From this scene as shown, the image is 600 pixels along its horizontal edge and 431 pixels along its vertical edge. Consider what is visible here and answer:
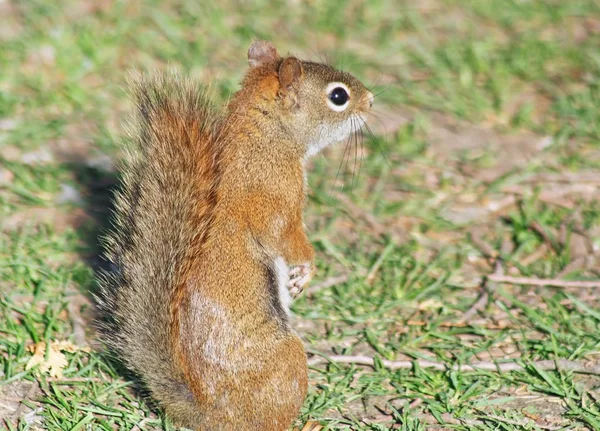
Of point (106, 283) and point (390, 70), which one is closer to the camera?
point (106, 283)

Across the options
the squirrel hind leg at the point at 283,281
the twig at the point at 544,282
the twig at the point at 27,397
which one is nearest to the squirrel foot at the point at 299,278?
the squirrel hind leg at the point at 283,281

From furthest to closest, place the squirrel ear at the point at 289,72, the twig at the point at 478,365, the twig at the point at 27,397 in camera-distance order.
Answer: the twig at the point at 478,365 < the squirrel ear at the point at 289,72 < the twig at the point at 27,397

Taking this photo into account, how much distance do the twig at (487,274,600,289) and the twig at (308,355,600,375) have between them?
0.50 m

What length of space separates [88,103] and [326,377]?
2224mm

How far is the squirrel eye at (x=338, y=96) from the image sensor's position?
3275 millimetres

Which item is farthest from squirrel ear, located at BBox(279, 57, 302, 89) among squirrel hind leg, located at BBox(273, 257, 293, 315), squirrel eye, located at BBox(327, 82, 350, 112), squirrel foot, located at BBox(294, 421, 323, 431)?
squirrel foot, located at BBox(294, 421, 323, 431)

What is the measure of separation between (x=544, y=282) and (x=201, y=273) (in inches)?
62.7

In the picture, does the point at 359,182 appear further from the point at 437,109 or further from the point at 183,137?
the point at 183,137

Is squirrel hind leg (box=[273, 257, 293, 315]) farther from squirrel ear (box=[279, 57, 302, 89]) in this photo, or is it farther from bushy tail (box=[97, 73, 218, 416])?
squirrel ear (box=[279, 57, 302, 89])

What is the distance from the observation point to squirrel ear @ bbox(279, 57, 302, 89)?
3.11 meters

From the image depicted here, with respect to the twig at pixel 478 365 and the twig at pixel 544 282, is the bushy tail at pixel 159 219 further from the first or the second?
the twig at pixel 544 282

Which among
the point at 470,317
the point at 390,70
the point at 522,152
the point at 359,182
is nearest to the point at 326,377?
the point at 470,317

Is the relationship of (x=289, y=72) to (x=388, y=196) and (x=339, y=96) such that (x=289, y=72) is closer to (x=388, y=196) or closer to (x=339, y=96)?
(x=339, y=96)

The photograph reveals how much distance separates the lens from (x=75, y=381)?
3100 mm
